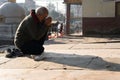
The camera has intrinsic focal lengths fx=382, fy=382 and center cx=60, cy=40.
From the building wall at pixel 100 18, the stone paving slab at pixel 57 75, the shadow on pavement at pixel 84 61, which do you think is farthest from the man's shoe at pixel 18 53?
the building wall at pixel 100 18

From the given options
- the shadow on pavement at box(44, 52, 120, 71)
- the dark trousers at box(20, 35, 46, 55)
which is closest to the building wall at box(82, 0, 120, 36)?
the dark trousers at box(20, 35, 46, 55)

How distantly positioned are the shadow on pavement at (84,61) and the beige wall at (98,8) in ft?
67.9

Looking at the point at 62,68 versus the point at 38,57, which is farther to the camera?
the point at 38,57

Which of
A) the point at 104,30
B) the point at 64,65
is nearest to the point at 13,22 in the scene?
the point at 104,30

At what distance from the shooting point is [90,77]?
571 centimetres

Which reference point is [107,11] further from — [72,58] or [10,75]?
[10,75]

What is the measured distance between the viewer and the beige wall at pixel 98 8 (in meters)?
28.7

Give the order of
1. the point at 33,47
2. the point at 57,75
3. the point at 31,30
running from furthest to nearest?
1. the point at 33,47
2. the point at 31,30
3. the point at 57,75

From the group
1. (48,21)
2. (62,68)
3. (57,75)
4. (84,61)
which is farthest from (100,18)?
(57,75)

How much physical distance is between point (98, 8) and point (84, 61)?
870 inches

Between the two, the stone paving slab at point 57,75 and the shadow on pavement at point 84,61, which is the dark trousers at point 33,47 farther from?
the stone paving slab at point 57,75

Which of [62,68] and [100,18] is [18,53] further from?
[100,18]

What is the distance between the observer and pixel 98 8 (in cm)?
2916

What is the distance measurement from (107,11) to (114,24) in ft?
3.77
